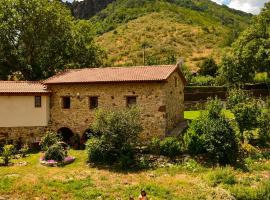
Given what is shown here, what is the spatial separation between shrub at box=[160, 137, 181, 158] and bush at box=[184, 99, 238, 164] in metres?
0.64

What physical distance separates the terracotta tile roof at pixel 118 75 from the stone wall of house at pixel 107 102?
1.44ft

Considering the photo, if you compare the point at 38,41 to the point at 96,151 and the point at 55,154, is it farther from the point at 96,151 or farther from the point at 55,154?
the point at 96,151

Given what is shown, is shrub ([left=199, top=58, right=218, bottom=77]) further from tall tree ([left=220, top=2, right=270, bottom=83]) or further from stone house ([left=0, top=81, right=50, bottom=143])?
stone house ([left=0, top=81, right=50, bottom=143])

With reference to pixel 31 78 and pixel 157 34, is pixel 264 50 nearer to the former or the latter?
pixel 31 78

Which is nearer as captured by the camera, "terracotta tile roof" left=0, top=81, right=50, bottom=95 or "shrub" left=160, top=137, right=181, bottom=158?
"shrub" left=160, top=137, right=181, bottom=158

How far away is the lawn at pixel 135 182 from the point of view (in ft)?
63.7

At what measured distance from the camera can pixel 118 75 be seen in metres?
28.5

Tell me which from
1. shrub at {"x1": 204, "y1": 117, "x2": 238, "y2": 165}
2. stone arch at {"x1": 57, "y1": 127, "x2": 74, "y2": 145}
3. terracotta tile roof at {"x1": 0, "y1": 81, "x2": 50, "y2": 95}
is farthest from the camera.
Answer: stone arch at {"x1": 57, "y1": 127, "x2": 74, "y2": 145}

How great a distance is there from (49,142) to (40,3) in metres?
17.4

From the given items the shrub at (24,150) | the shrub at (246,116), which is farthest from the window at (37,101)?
the shrub at (246,116)

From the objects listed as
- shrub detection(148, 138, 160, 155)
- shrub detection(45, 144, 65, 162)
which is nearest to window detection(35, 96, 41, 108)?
shrub detection(45, 144, 65, 162)

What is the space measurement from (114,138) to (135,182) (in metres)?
3.91

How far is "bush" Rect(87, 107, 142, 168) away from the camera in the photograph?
2409cm

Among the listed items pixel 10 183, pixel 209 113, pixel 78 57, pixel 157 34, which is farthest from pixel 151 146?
pixel 157 34
